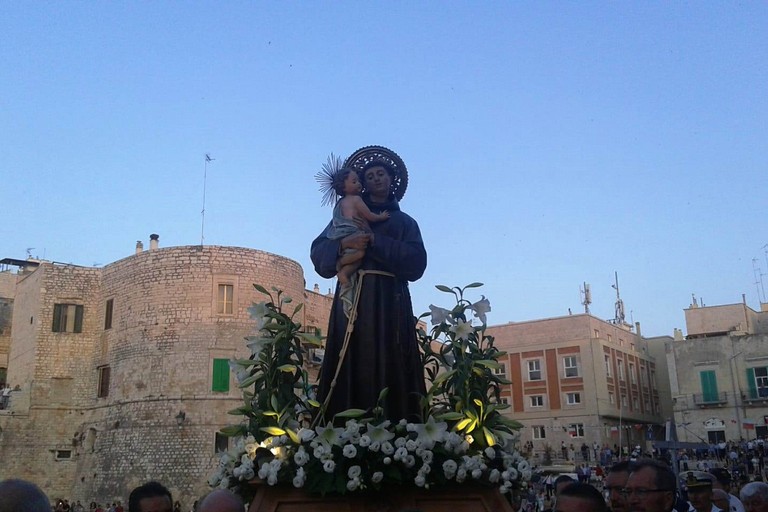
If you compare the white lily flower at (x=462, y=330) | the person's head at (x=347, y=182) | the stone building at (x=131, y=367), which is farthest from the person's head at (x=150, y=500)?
the stone building at (x=131, y=367)

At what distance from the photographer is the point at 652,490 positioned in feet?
12.5

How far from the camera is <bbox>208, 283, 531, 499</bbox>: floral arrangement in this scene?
17.4 feet

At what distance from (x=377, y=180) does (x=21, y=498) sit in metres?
4.67

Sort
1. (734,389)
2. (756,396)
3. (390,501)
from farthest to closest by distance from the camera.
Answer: (734,389), (756,396), (390,501)

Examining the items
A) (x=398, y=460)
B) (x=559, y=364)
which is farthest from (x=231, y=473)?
(x=559, y=364)

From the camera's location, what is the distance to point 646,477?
152 inches

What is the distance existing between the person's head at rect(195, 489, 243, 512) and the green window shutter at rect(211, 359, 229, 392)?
3224 cm

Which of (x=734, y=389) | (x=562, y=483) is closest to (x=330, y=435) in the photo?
(x=562, y=483)

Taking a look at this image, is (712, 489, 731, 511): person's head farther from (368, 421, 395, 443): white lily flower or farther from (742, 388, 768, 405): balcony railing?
(742, 388, 768, 405): balcony railing

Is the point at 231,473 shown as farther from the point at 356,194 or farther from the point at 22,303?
the point at 22,303

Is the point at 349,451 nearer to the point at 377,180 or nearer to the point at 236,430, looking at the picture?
the point at 236,430

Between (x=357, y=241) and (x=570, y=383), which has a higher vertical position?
(x=570, y=383)

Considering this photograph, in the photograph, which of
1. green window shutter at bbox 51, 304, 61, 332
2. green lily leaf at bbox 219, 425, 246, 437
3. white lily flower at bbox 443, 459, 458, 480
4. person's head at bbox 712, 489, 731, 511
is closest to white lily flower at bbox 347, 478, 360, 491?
white lily flower at bbox 443, 459, 458, 480

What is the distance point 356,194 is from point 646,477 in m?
Result: 3.53
